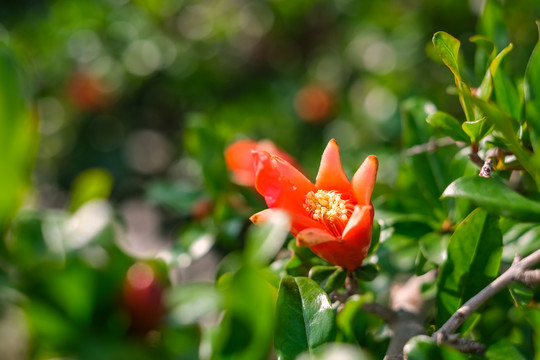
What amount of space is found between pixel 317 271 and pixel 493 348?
26 centimetres

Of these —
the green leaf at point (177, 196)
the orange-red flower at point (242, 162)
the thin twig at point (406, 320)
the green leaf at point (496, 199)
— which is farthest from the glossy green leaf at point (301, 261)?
the green leaf at point (177, 196)

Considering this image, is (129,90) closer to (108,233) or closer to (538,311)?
(108,233)

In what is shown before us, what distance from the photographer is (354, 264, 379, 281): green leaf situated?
0.76 m

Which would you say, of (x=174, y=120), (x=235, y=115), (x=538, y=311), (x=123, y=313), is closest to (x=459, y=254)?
(x=538, y=311)

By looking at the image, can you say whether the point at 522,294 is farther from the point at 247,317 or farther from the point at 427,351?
the point at 247,317

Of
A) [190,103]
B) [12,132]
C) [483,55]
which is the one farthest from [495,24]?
[190,103]

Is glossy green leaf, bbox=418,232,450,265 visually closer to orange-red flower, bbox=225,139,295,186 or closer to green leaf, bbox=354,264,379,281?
green leaf, bbox=354,264,379,281

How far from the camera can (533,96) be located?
0.72 m

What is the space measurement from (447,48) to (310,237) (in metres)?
0.30

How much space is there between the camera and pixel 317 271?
755 millimetres

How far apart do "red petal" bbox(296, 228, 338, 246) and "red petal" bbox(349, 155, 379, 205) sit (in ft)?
0.25

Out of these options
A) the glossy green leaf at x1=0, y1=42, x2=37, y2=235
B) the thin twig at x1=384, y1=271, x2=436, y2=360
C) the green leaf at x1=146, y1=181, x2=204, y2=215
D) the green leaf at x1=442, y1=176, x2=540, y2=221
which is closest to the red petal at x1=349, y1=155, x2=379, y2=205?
the green leaf at x1=442, y1=176, x2=540, y2=221

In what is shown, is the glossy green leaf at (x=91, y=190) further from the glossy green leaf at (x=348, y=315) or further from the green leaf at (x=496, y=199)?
the green leaf at (x=496, y=199)

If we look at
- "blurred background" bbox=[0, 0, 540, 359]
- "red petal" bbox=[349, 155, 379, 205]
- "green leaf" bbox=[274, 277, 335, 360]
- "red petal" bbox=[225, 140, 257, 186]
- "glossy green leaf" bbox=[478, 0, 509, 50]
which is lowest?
"blurred background" bbox=[0, 0, 540, 359]
